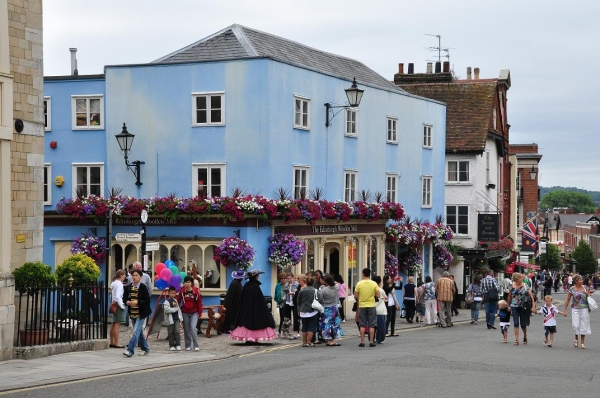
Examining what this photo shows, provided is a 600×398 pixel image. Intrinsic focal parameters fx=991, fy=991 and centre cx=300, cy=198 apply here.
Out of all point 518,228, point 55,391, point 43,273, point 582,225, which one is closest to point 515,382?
point 55,391

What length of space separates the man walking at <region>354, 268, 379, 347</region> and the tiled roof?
28.8 metres

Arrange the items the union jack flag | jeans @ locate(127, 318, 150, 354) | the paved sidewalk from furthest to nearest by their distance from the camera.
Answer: the union jack flag < jeans @ locate(127, 318, 150, 354) < the paved sidewalk

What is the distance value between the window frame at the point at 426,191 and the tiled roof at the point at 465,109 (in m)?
8.02

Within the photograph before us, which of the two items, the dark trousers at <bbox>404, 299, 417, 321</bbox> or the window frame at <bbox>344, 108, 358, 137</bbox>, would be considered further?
the window frame at <bbox>344, 108, 358, 137</bbox>

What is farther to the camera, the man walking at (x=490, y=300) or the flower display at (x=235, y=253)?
the man walking at (x=490, y=300)

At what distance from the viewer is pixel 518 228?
6731cm

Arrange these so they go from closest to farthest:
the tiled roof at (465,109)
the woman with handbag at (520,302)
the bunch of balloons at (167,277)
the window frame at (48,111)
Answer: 1. the woman with handbag at (520,302)
2. the bunch of balloons at (167,277)
3. the window frame at (48,111)
4. the tiled roof at (465,109)

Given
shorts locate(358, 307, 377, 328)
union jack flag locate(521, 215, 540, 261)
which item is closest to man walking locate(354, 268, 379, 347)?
shorts locate(358, 307, 377, 328)

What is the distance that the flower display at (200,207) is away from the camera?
28734mm

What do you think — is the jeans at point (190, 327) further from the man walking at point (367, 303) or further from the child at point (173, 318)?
the man walking at point (367, 303)

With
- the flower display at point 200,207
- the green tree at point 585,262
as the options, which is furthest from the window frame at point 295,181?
the green tree at point 585,262

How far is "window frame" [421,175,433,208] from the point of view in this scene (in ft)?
137

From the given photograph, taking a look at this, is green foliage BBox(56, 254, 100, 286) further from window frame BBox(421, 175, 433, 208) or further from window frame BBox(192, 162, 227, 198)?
window frame BBox(421, 175, 433, 208)

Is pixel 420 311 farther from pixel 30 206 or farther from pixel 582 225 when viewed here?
pixel 582 225
